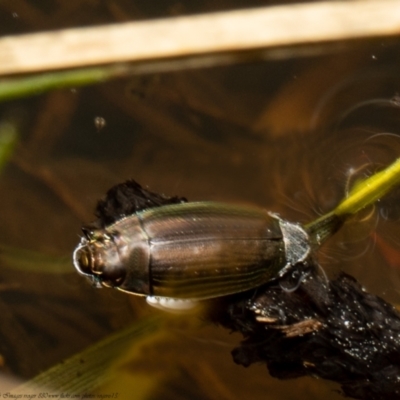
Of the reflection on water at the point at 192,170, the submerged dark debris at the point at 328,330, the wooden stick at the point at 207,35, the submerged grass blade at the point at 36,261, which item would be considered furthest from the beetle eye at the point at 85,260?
the wooden stick at the point at 207,35

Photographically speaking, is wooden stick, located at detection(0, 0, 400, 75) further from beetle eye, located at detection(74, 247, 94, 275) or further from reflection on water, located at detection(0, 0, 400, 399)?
reflection on water, located at detection(0, 0, 400, 399)

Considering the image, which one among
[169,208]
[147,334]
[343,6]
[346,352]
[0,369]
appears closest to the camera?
[343,6]

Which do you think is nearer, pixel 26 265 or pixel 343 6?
pixel 343 6

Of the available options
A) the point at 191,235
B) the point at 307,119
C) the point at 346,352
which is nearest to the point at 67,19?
the point at 307,119

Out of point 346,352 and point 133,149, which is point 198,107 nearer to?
point 133,149

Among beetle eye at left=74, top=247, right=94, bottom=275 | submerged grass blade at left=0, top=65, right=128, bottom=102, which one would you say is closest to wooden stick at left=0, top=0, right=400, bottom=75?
submerged grass blade at left=0, top=65, right=128, bottom=102

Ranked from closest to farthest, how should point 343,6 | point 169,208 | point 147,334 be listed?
1. point 343,6
2. point 169,208
3. point 147,334

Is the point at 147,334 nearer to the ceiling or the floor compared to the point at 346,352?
nearer to the floor

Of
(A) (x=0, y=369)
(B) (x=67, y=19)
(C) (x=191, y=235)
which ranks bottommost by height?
(A) (x=0, y=369)
